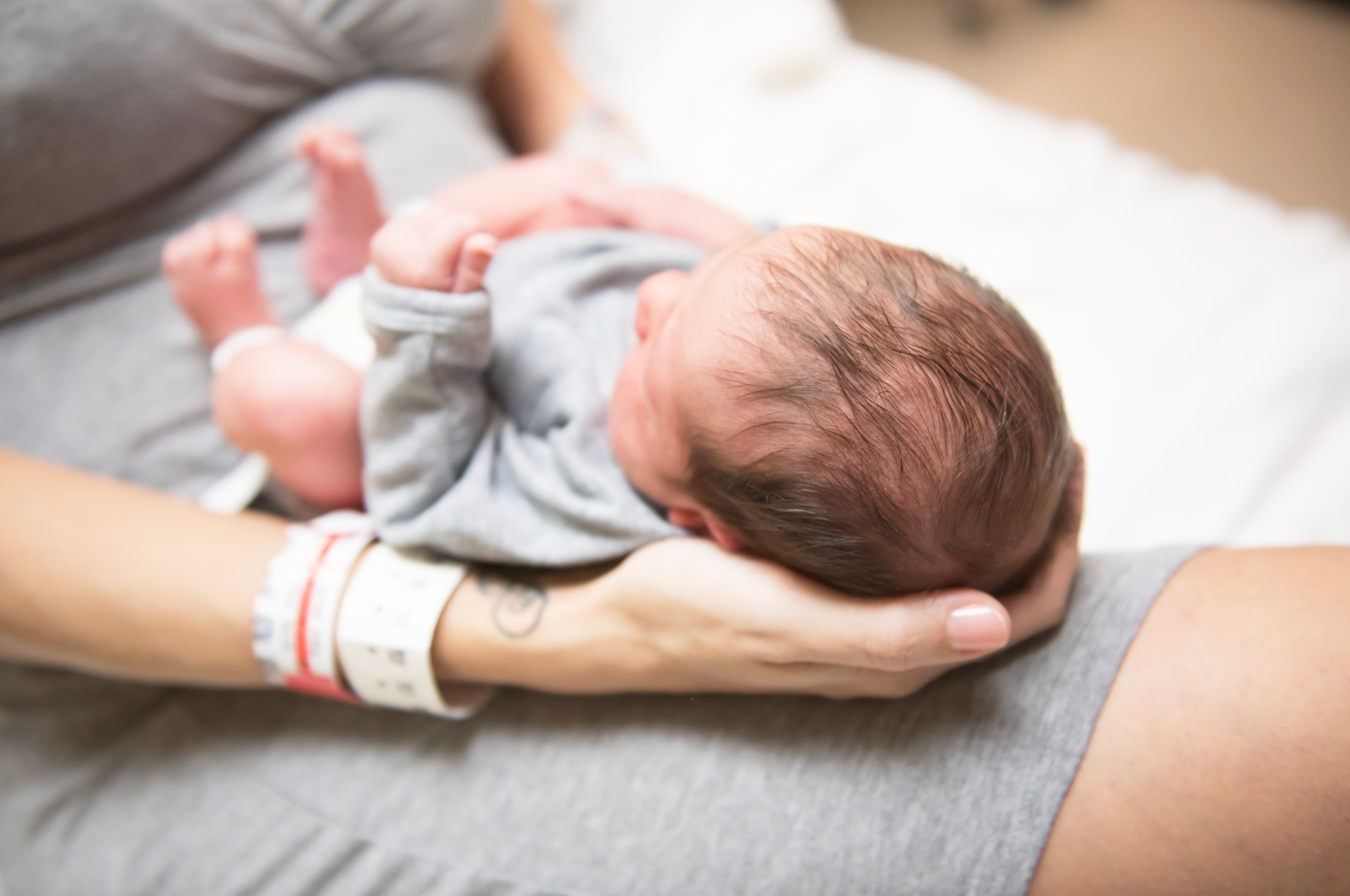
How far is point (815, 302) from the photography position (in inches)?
26.0

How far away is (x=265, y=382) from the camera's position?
2.71ft

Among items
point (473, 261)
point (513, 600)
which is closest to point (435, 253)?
point (473, 261)

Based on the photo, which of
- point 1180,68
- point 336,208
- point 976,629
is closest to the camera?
point 976,629

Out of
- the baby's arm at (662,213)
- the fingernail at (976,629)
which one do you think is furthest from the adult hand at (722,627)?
the baby's arm at (662,213)

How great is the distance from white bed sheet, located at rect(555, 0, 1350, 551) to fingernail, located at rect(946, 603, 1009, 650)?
16.5 inches

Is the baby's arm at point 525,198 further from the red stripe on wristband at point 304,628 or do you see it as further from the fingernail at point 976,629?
the fingernail at point 976,629

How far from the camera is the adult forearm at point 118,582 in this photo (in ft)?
2.37

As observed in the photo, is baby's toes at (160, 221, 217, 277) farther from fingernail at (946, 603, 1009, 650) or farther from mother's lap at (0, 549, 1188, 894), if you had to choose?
fingernail at (946, 603, 1009, 650)

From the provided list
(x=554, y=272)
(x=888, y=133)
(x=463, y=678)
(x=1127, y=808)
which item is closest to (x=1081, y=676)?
(x=1127, y=808)

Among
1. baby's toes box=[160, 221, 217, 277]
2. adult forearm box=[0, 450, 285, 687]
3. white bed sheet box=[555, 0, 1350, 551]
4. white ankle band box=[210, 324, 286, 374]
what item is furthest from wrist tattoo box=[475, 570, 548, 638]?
white bed sheet box=[555, 0, 1350, 551]

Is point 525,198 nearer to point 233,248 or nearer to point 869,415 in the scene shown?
point 233,248

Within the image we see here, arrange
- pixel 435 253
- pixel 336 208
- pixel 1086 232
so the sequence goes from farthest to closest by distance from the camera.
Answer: pixel 1086 232 < pixel 336 208 < pixel 435 253

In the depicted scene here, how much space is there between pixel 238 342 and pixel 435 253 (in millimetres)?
365

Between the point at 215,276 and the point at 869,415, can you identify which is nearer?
the point at 869,415
